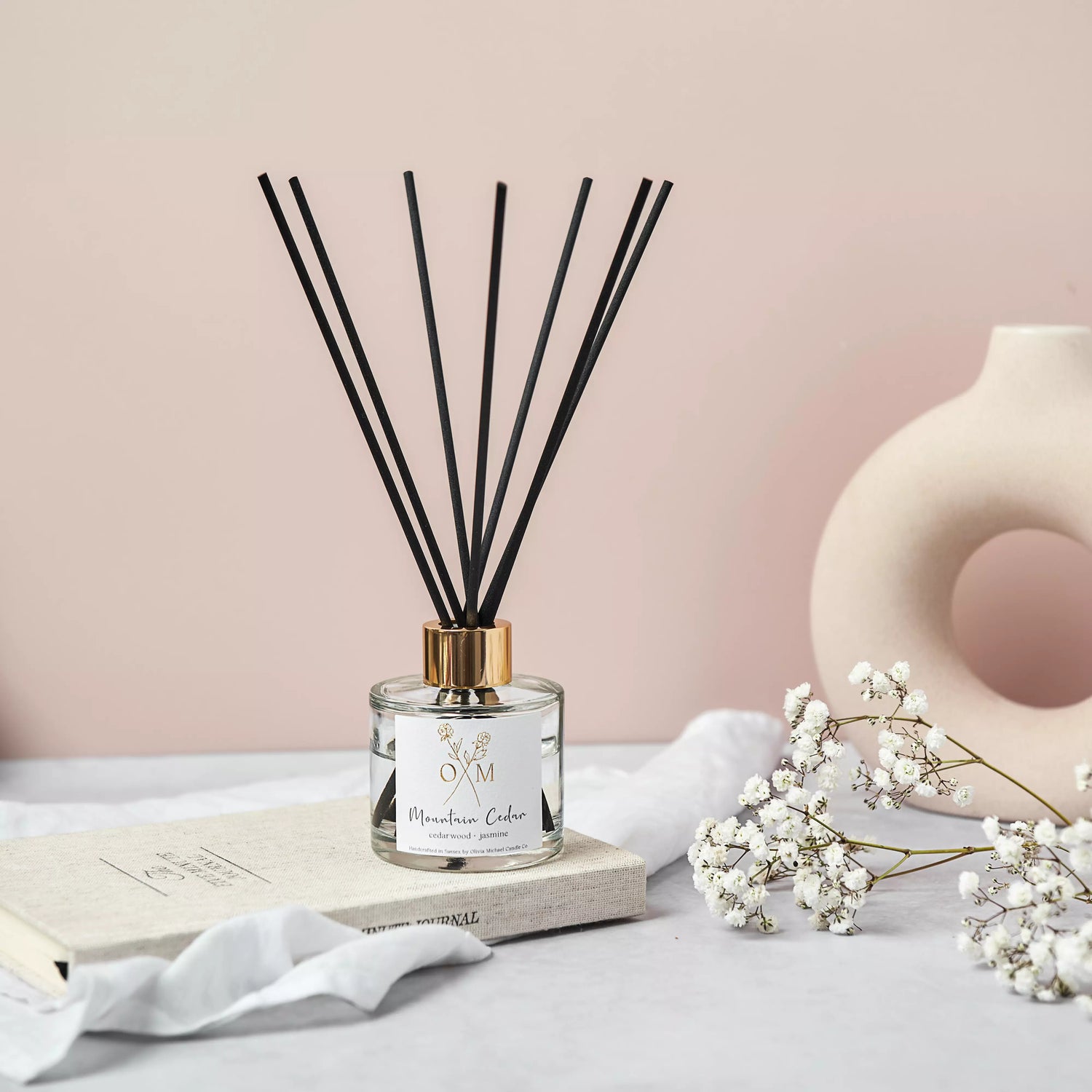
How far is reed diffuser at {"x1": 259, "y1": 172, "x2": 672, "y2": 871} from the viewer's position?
74 centimetres

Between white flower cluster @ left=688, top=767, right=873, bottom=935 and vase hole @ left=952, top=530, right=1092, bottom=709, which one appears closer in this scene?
white flower cluster @ left=688, top=767, right=873, bottom=935

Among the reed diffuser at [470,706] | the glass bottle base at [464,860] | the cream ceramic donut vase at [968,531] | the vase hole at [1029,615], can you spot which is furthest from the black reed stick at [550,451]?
the vase hole at [1029,615]

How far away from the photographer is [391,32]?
3.87 ft

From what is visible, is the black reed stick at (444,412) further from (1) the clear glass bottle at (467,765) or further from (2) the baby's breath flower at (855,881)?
(2) the baby's breath flower at (855,881)

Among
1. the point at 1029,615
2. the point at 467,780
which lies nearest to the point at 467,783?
the point at 467,780

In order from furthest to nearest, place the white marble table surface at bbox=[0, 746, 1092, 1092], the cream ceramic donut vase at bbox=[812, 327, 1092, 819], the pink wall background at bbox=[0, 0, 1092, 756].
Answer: the pink wall background at bbox=[0, 0, 1092, 756], the cream ceramic donut vase at bbox=[812, 327, 1092, 819], the white marble table surface at bbox=[0, 746, 1092, 1092]

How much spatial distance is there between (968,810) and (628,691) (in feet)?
1.12

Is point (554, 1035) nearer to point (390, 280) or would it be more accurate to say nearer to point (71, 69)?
point (390, 280)

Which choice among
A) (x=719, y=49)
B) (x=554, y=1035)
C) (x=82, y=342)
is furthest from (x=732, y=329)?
(x=554, y=1035)

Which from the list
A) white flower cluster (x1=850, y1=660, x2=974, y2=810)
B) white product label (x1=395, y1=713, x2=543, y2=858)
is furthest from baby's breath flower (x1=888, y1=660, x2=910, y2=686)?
white product label (x1=395, y1=713, x2=543, y2=858)

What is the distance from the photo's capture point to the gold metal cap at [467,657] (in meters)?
0.76

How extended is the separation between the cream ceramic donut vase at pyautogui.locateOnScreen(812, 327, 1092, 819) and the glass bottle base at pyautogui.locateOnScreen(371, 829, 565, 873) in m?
0.38

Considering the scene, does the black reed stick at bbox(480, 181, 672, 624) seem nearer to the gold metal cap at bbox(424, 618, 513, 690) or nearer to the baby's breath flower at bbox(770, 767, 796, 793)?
the gold metal cap at bbox(424, 618, 513, 690)

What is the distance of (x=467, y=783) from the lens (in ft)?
2.41
